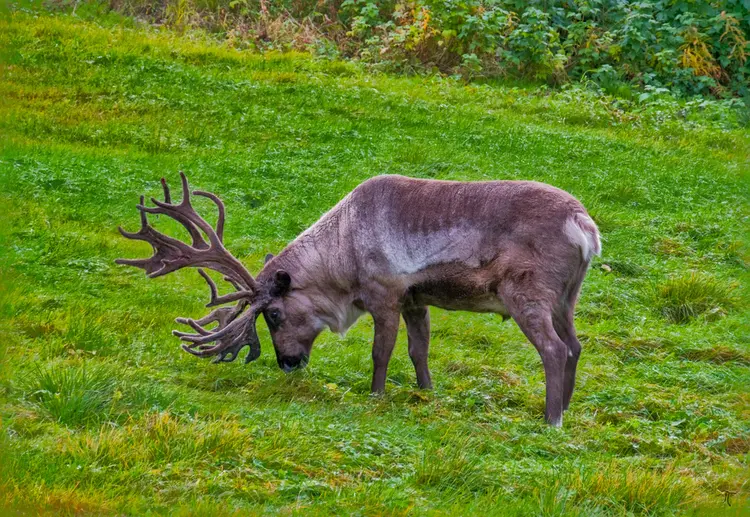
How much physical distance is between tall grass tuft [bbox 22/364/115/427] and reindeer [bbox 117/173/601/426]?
5.39ft

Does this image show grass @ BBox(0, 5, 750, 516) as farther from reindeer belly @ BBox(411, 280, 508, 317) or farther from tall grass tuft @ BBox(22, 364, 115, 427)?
reindeer belly @ BBox(411, 280, 508, 317)

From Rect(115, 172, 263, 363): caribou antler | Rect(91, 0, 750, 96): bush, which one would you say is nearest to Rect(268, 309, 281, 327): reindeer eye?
Rect(115, 172, 263, 363): caribou antler

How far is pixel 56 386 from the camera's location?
18.8 feet

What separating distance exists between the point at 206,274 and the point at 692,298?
5070mm

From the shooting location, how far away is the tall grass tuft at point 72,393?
5.53m

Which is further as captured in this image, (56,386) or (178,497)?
(56,386)

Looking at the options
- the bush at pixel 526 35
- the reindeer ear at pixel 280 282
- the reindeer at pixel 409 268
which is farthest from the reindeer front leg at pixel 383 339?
the bush at pixel 526 35

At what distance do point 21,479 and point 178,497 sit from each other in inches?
27.4

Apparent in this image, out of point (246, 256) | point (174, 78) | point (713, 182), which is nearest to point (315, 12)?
point (174, 78)

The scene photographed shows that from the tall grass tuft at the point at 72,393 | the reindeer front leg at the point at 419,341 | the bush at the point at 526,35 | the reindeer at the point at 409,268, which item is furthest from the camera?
the bush at the point at 526,35

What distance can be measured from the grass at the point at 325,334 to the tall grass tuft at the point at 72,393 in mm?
17

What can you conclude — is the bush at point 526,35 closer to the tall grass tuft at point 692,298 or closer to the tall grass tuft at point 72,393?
the tall grass tuft at point 692,298

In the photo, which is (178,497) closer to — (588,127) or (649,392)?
(649,392)

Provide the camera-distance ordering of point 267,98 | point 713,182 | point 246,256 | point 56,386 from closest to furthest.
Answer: point 56,386 < point 246,256 < point 713,182 < point 267,98
